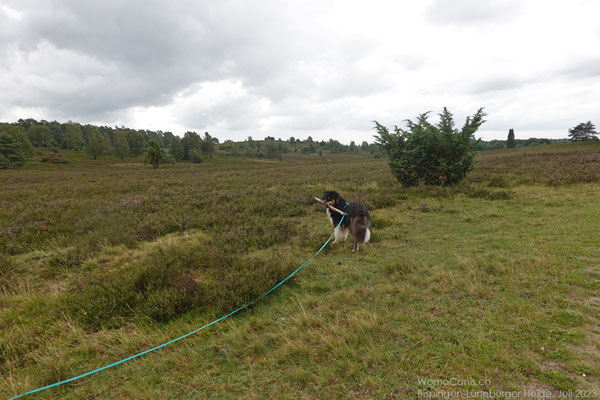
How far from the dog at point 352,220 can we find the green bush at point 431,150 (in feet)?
30.7

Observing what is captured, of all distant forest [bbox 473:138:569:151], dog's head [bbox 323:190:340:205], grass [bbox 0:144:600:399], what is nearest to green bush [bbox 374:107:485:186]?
grass [bbox 0:144:600:399]

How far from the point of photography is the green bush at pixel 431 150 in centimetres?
1354

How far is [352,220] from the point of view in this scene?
643 cm

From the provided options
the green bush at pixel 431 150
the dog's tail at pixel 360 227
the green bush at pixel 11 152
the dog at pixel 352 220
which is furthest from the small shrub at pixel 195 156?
the dog's tail at pixel 360 227

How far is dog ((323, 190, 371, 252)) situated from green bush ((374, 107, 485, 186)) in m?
9.34

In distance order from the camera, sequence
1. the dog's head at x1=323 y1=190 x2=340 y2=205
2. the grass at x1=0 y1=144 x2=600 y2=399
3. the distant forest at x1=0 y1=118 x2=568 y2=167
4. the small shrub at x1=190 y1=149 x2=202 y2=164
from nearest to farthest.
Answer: the grass at x1=0 y1=144 x2=600 y2=399 → the dog's head at x1=323 y1=190 x2=340 y2=205 → the distant forest at x1=0 y1=118 x2=568 y2=167 → the small shrub at x1=190 y1=149 x2=202 y2=164

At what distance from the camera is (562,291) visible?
3689 millimetres

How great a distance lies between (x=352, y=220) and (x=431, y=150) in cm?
1107

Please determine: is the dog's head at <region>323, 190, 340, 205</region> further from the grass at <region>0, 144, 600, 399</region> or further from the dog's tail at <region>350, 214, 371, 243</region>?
the grass at <region>0, 144, 600, 399</region>

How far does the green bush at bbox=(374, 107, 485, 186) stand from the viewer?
13539 mm

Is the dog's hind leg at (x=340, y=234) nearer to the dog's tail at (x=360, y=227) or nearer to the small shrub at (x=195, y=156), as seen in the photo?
the dog's tail at (x=360, y=227)

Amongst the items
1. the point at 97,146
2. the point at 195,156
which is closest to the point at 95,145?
the point at 97,146

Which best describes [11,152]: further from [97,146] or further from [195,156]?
[195,156]

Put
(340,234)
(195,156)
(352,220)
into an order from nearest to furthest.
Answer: (352,220) → (340,234) → (195,156)
